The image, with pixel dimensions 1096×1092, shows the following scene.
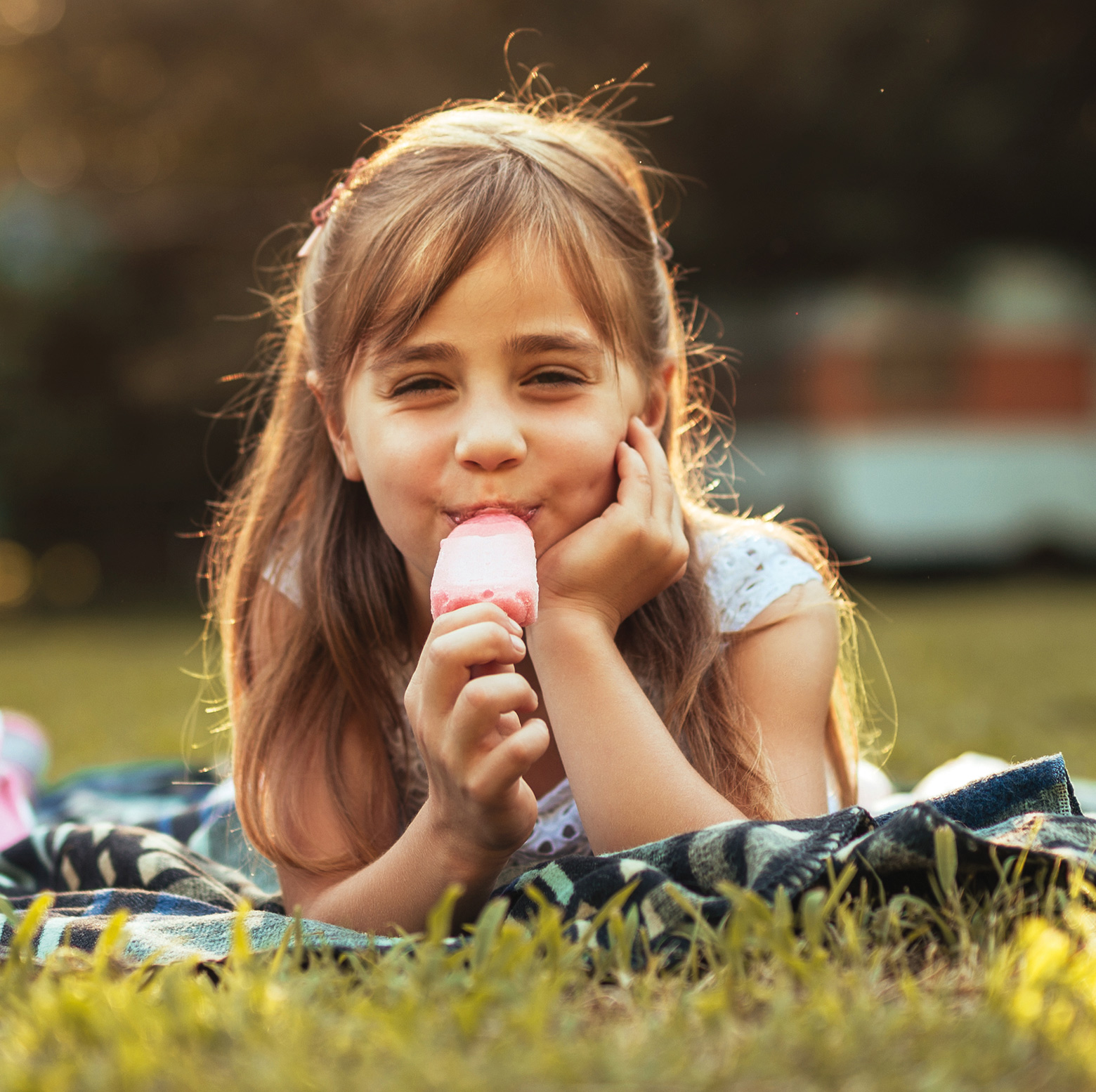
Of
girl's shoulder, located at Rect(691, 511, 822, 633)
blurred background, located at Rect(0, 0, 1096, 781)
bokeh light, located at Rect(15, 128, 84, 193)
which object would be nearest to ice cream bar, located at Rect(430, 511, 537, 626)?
girl's shoulder, located at Rect(691, 511, 822, 633)

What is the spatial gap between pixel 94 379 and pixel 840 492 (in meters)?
10.0

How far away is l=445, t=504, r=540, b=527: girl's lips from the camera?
89.7 inches

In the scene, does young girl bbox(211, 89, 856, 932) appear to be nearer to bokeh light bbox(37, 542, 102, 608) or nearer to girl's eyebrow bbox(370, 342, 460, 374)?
girl's eyebrow bbox(370, 342, 460, 374)

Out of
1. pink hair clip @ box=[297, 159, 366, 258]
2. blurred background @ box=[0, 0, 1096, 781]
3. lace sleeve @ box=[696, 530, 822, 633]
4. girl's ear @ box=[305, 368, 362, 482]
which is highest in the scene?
blurred background @ box=[0, 0, 1096, 781]

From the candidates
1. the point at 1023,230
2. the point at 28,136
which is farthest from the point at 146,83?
the point at 1023,230

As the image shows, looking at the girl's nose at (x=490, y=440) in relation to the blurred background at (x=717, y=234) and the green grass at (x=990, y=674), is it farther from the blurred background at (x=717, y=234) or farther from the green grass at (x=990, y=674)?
the blurred background at (x=717, y=234)

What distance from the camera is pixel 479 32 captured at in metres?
15.1

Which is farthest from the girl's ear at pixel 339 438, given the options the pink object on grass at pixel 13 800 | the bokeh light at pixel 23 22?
the bokeh light at pixel 23 22

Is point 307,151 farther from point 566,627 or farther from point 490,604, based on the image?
point 490,604

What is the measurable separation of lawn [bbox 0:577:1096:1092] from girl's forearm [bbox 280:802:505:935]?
0.31 meters

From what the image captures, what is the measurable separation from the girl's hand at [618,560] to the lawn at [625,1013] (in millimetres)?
809

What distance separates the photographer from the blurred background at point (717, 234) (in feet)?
49.3

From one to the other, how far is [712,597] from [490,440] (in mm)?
719

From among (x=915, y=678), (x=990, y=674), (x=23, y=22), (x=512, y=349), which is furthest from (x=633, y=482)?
(x=23, y=22)
